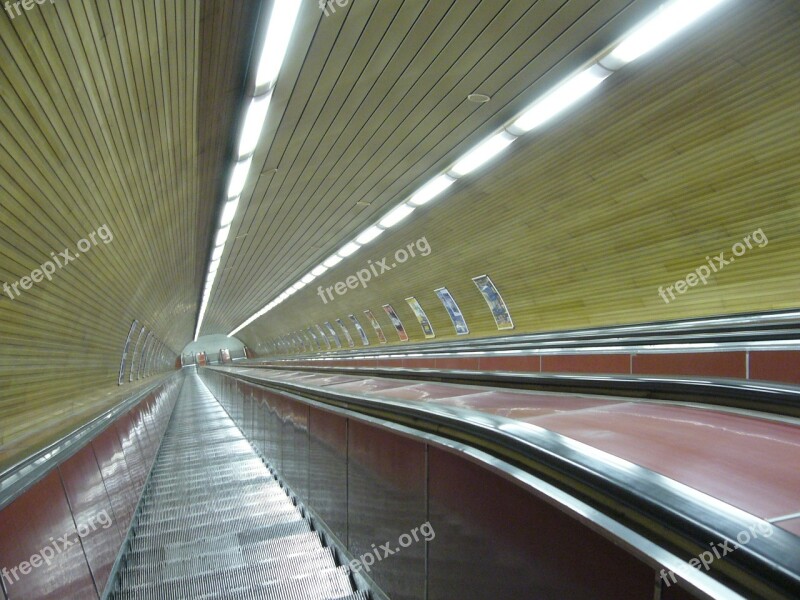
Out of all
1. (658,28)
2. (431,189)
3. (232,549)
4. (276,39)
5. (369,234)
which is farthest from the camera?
(369,234)

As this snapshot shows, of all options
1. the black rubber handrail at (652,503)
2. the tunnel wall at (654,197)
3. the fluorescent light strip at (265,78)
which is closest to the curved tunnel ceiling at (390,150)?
the tunnel wall at (654,197)

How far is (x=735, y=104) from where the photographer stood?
6215 millimetres

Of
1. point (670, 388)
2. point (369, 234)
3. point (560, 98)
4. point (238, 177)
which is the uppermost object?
point (560, 98)

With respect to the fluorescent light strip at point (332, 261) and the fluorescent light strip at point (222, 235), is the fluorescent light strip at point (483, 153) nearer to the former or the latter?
the fluorescent light strip at point (222, 235)

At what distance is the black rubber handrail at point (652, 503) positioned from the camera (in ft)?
3.21

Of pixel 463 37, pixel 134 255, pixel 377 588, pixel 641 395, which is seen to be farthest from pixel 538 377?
pixel 134 255

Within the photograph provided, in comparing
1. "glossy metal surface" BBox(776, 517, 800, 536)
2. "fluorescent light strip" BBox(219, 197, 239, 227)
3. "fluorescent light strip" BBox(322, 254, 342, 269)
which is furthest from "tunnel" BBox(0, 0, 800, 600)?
"fluorescent light strip" BBox(322, 254, 342, 269)

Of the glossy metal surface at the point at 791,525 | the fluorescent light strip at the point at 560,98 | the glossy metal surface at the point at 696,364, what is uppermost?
the fluorescent light strip at the point at 560,98

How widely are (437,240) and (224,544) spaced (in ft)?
31.6

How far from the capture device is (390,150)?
27.9 ft

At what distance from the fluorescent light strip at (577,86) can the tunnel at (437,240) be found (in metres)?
0.05

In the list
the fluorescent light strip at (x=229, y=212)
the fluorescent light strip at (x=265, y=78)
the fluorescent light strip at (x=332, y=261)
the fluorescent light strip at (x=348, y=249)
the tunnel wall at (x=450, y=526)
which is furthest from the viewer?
the fluorescent light strip at (x=332, y=261)

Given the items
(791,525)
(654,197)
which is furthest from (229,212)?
(791,525)

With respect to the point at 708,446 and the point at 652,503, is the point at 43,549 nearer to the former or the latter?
the point at 652,503
